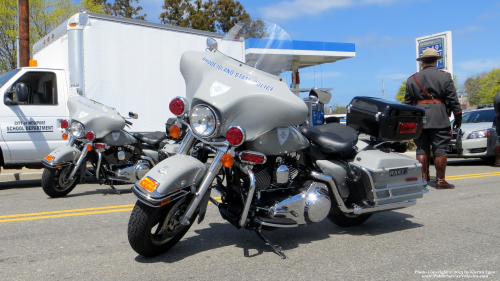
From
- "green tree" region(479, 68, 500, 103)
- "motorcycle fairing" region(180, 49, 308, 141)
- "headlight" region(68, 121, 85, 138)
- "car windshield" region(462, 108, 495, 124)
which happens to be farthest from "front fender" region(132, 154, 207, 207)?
"green tree" region(479, 68, 500, 103)

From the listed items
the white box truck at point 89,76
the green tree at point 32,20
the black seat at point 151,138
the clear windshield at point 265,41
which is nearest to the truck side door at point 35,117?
the white box truck at point 89,76

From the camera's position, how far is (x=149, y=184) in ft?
10.3

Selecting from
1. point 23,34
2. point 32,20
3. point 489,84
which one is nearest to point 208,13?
point 32,20

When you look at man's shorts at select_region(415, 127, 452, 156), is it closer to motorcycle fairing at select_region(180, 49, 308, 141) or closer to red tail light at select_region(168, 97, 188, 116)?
motorcycle fairing at select_region(180, 49, 308, 141)

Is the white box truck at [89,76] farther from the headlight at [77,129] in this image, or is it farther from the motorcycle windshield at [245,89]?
the motorcycle windshield at [245,89]

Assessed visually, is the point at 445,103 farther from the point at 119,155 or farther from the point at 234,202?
the point at 119,155

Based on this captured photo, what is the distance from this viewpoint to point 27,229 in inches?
178

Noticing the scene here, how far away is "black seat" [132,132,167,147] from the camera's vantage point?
23.8ft

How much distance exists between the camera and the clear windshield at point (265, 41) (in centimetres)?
367

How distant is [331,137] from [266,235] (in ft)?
3.75

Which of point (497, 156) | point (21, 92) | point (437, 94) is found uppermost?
point (21, 92)

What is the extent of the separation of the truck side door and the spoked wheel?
5.38 metres

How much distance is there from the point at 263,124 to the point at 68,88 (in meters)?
6.22

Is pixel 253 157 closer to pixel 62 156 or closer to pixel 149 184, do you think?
pixel 149 184
